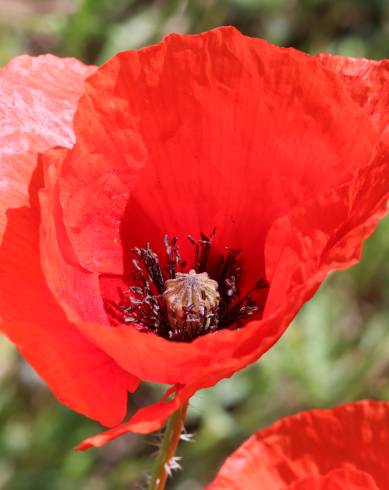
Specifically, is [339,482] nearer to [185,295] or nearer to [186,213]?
[185,295]

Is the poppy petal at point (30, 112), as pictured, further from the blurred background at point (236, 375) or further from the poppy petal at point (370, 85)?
the blurred background at point (236, 375)

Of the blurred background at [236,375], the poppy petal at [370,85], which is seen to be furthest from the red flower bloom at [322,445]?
the blurred background at [236,375]

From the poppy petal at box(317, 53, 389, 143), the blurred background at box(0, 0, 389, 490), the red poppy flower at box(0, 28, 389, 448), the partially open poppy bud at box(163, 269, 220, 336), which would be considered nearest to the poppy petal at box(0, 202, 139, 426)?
the red poppy flower at box(0, 28, 389, 448)

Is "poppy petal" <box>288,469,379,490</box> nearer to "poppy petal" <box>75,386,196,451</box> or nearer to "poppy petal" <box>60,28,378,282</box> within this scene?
"poppy petal" <box>75,386,196,451</box>

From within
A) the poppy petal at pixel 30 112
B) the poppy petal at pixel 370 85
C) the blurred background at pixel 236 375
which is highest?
the poppy petal at pixel 370 85

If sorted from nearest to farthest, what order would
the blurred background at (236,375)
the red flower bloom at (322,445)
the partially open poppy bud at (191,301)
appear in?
1. the red flower bloom at (322,445)
2. the partially open poppy bud at (191,301)
3. the blurred background at (236,375)

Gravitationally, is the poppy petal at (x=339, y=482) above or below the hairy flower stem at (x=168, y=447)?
above

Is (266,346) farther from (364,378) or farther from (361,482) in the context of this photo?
(364,378)
